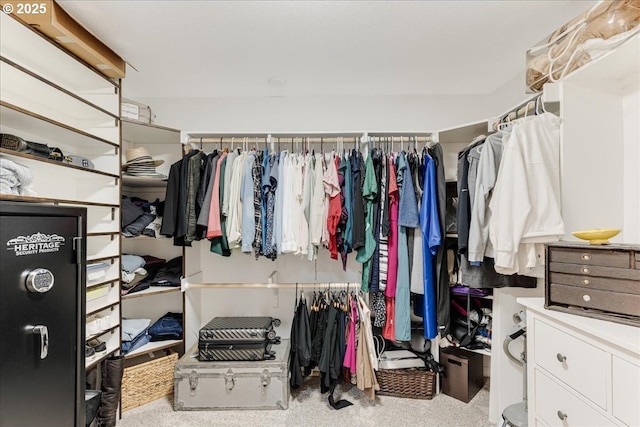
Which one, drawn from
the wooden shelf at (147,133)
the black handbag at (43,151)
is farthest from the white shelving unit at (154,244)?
the black handbag at (43,151)

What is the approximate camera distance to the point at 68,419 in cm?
102

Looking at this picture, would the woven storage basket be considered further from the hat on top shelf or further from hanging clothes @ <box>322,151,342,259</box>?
A: hanging clothes @ <box>322,151,342,259</box>

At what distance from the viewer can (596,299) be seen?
3.09 ft

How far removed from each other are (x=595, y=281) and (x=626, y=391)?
0.32 metres

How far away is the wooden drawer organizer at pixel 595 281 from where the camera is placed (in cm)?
88

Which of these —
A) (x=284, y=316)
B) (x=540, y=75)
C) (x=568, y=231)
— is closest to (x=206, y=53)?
(x=540, y=75)

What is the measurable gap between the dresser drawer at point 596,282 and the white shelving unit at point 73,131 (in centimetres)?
214

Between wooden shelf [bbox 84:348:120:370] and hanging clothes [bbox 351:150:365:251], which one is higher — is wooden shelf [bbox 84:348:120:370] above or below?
below

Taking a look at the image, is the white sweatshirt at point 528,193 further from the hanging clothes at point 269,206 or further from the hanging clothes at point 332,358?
the hanging clothes at point 269,206

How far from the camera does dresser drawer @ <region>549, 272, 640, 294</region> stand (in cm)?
88

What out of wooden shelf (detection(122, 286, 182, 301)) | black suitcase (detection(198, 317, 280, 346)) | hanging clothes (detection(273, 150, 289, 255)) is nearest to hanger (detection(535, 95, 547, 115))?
hanging clothes (detection(273, 150, 289, 255))

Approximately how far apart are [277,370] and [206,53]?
2.13 m

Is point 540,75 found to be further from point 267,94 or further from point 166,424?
point 166,424

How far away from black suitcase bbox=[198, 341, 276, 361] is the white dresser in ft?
4.95
